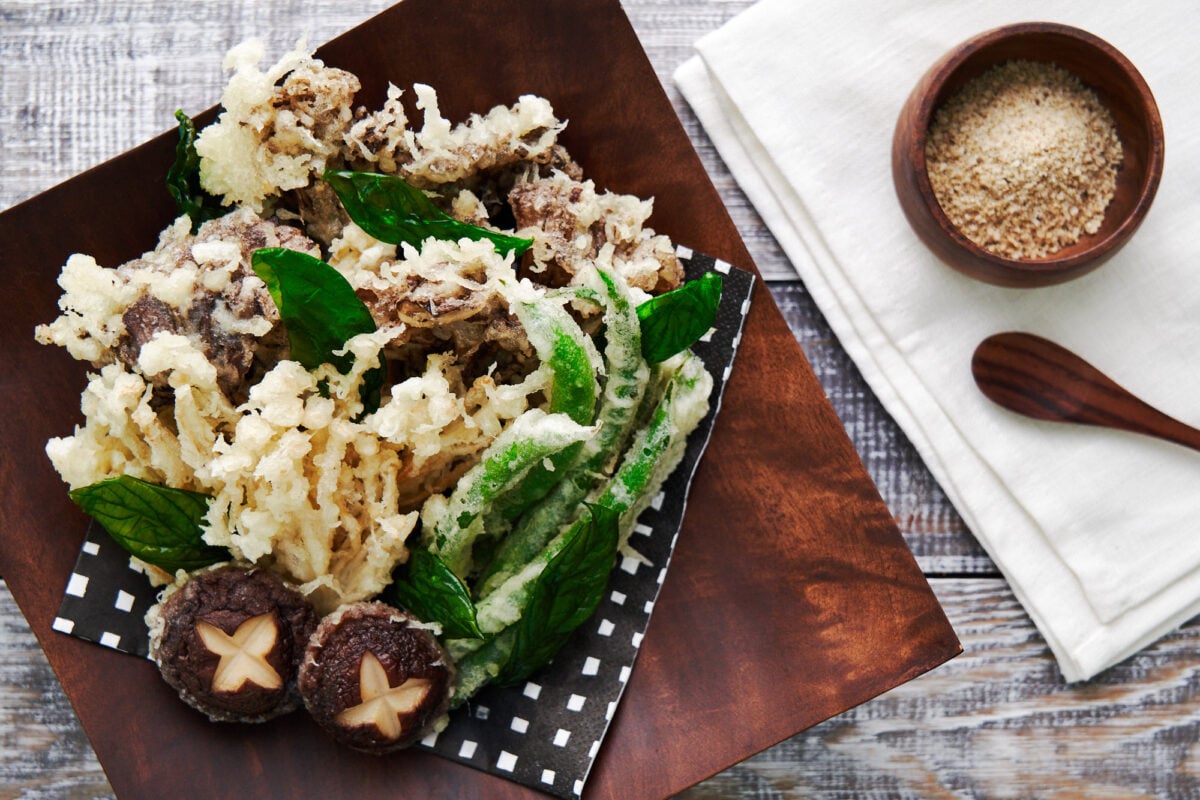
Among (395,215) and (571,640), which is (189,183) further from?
(571,640)

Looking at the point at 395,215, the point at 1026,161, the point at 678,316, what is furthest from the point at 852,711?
the point at 395,215

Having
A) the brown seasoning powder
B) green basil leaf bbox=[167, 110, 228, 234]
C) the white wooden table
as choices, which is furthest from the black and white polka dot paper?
green basil leaf bbox=[167, 110, 228, 234]

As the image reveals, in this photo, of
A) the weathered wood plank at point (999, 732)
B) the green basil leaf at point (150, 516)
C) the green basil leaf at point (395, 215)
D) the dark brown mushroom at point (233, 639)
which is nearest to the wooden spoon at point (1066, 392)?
the weathered wood plank at point (999, 732)

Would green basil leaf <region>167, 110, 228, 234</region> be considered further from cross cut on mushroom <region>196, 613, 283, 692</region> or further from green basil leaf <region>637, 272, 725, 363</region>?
green basil leaf <region>637, 272, 725, 363</region>

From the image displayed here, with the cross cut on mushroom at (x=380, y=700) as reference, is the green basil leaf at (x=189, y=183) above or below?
above

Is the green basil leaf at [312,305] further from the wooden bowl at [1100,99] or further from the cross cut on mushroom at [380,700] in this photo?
the wooden bowl at [1100,99]

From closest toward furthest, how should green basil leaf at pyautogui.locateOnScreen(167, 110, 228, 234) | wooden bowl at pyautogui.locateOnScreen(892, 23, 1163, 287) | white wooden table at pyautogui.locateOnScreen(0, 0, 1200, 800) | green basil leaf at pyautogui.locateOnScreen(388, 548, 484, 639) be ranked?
green basil leaf at pyautogui.locateOnScreen(388, 548, 484, 639)
green basil leaf at pyautogui.locateOnScreen(167, 110, 228, 234)
wooden bowl at pyautogui.locateOnScreen(892, 23, 1163, 287)
white wooden table at pyautogui.locateOnScreen(0, 0, 1200, 800)
